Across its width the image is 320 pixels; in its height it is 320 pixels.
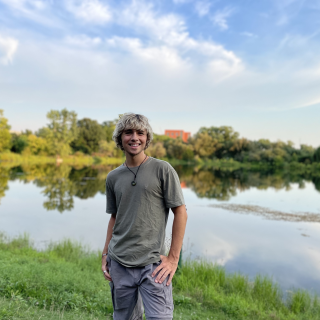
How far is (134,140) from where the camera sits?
1758mm

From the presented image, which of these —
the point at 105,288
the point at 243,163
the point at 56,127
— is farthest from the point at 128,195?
the point at 243,163

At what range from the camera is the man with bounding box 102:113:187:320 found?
64.2 inches

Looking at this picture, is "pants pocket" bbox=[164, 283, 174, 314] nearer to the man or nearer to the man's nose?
the man

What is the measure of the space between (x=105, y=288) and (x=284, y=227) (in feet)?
27.2

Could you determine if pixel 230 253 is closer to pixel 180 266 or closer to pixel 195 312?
pixel 180 266

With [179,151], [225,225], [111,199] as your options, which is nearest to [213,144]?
[179,151]

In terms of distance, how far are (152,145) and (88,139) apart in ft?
39.2

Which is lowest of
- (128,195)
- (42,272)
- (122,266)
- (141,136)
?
(42,272)

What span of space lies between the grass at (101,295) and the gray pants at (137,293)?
1.13 m

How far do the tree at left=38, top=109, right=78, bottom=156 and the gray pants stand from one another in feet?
134

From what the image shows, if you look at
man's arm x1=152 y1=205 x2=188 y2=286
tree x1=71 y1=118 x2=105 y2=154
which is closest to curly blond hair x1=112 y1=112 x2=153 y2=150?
man's arm x1=152 y1=205 x2=188 y2=286

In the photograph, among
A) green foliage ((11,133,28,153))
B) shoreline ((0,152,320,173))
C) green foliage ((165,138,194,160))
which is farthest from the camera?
green foliage ((165,138,194,160))

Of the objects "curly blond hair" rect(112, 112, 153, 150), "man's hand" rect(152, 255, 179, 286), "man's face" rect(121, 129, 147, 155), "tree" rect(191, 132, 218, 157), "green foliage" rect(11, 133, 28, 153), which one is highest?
"tree" rect(191, 132, 218, 157)

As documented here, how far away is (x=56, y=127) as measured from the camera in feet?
135
